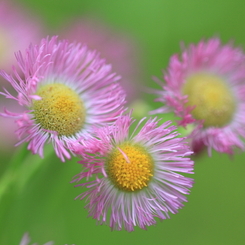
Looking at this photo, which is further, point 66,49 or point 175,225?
point 175,225

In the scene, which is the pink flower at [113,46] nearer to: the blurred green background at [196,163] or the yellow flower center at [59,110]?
the blurred green background at [196,163]

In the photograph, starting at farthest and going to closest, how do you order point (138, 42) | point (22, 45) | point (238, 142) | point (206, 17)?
point (206, 17)
point (138, 42)
point (22, 45)
point (238, 142)

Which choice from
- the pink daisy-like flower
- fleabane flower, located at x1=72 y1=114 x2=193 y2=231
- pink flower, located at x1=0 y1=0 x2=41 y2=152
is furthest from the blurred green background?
fleabane flower, located at x1=72 y1=114 x2=193 y2=231

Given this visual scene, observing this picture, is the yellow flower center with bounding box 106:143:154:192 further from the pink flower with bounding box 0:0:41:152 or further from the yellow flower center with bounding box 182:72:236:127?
the pink flower with bounding box 0:0:41:152

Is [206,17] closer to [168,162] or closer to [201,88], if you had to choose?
[201,88]

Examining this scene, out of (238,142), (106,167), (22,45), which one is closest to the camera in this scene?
(106,167)

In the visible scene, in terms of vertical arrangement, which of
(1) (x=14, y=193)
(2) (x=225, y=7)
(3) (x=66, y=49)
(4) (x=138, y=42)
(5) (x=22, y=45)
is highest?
(2) (x=225, y=7)

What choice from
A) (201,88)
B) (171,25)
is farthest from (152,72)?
(201,88)
